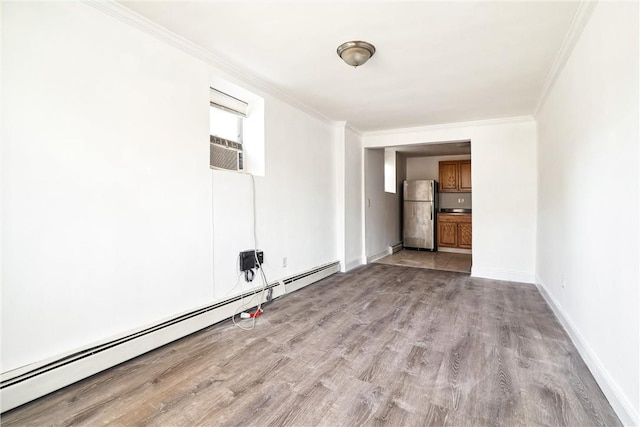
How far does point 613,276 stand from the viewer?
164 centimetres

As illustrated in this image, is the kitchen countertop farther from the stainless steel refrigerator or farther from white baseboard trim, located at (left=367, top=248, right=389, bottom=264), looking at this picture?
white baseboard trim, located at (left=367, top=248, right=389, bottom=264)

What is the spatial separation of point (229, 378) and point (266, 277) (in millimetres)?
1516

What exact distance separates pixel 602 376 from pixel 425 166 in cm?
650

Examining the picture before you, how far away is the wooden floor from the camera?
1.57 meters

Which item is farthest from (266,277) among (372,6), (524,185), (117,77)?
(524,185)

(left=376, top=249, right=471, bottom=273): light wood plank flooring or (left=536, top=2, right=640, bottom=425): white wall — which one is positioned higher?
(left=536, top=2, right=640, bottom=425): white wall

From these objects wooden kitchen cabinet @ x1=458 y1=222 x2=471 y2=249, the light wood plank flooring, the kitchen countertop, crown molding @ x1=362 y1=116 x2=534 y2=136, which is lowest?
the light wood plank flooring

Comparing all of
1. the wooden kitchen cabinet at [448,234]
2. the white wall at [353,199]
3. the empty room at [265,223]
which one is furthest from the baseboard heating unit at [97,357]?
the wooden kitchen cabinet at [448,234]

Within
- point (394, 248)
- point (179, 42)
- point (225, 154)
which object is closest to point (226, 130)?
point (225, 154)

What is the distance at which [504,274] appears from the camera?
4.48 metres

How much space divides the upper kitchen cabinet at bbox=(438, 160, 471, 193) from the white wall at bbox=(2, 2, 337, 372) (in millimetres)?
5864

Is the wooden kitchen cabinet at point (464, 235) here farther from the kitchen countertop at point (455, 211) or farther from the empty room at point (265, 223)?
the empty room at point (265, 223)

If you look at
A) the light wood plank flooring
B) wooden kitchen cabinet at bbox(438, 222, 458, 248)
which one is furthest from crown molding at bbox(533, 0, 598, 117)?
wooden kitchen cabinet at bbox(438, 222, 458, 248)

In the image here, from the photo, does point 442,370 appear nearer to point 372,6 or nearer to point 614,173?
point 614,173
